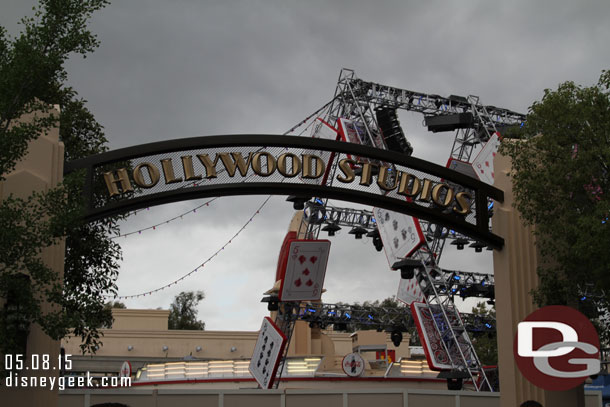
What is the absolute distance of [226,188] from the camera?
1292 cm

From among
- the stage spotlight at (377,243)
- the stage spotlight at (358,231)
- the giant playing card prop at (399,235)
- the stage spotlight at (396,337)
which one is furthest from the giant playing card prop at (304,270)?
the stage spotlight at (396,337)

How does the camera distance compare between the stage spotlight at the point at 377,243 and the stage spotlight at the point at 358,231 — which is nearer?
the stage spotlight at the point at 358,231

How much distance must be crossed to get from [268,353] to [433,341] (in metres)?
7.04

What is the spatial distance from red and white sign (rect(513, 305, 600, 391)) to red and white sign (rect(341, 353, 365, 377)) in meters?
23.1

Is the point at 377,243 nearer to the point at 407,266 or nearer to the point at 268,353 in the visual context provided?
the point at 407,266

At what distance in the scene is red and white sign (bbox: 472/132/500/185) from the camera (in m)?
29.7

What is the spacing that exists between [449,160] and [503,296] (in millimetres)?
19071

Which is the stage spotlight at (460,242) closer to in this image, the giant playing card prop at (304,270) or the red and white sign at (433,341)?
the red and white sign at (433,341)

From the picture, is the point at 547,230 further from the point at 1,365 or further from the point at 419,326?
the point at 419,326

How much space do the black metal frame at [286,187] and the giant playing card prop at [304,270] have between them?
44.5 ft

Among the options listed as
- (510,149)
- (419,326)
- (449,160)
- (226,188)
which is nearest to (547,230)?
(510,149)

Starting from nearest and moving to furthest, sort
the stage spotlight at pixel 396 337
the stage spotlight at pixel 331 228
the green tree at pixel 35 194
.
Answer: the green tree at pixel 35 194 < the stage spotlight at pixel 331 228 < the stage spotlight at pixel 396 337

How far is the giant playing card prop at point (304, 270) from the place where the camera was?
2739 centimetres

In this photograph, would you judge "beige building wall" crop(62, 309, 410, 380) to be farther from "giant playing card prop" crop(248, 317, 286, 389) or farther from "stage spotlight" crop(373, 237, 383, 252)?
"giant playing card prop" crop(248, 317, 286, 389)
